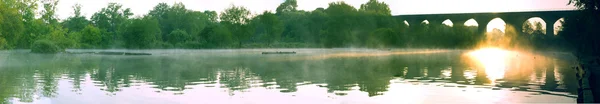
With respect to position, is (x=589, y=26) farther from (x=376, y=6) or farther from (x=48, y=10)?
(x=376, y=6)

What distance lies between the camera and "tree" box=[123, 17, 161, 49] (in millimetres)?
89938

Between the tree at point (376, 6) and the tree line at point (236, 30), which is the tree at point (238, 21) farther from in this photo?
the tree at point (376, 6)


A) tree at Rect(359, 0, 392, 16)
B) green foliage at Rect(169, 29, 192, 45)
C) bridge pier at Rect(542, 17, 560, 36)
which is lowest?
green foliage at Rect(169, 29, 192, 45)

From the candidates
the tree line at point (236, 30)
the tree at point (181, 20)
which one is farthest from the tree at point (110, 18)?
the tree at point (181, 20)

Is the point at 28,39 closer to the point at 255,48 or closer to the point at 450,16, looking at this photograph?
the point at 255,48

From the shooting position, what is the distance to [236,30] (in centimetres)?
9600

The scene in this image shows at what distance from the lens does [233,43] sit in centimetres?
9562

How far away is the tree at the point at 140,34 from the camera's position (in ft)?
295

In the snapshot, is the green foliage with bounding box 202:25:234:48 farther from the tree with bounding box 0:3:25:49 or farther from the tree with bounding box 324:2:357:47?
the tree with bounding box 0:3:25:49

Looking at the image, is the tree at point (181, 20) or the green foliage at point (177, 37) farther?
the tree at point (181, 20)

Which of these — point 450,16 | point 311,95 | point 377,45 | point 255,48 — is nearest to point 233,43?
point 255,48

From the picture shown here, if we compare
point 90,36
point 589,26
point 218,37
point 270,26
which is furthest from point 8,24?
point 270,26

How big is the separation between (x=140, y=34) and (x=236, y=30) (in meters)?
15.2

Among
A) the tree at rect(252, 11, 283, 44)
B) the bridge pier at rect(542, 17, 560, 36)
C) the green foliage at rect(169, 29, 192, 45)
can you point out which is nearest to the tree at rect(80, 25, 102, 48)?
the green foliage at rect(169, 29, 192, 45)
